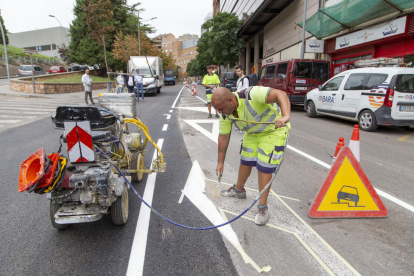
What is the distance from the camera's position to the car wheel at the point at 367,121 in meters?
7.89

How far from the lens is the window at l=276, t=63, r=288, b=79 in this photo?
A: 12.9 meters

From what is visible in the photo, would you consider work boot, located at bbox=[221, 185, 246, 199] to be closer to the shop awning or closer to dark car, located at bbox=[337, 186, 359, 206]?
dark car, located at bbox=[337, 186, 359, 206]

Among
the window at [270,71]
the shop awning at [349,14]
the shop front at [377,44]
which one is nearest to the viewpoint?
the shop front at [377,44]

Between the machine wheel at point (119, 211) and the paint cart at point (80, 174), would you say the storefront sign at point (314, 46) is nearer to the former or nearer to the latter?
the paint cart at point (80, 174)

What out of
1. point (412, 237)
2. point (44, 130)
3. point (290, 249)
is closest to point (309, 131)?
point (412, 237)

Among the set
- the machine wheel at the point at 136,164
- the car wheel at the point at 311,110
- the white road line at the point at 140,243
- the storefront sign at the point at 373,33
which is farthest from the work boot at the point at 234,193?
the storefront sign at the point at 373,33

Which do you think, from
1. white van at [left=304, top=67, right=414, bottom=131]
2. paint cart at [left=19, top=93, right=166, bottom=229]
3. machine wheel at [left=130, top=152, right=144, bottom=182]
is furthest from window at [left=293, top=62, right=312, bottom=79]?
paint cart at [left=19, top=93, right=166, bottom=229]

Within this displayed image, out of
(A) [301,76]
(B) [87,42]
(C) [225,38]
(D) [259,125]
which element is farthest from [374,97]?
(B) [87,42]

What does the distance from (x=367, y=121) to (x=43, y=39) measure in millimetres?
91189

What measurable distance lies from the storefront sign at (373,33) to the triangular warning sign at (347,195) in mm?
11677

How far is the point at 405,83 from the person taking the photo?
732 centimetres

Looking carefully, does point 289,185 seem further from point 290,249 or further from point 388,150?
point 388,150

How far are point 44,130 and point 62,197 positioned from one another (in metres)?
6.53

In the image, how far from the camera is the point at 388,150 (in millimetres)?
6059
